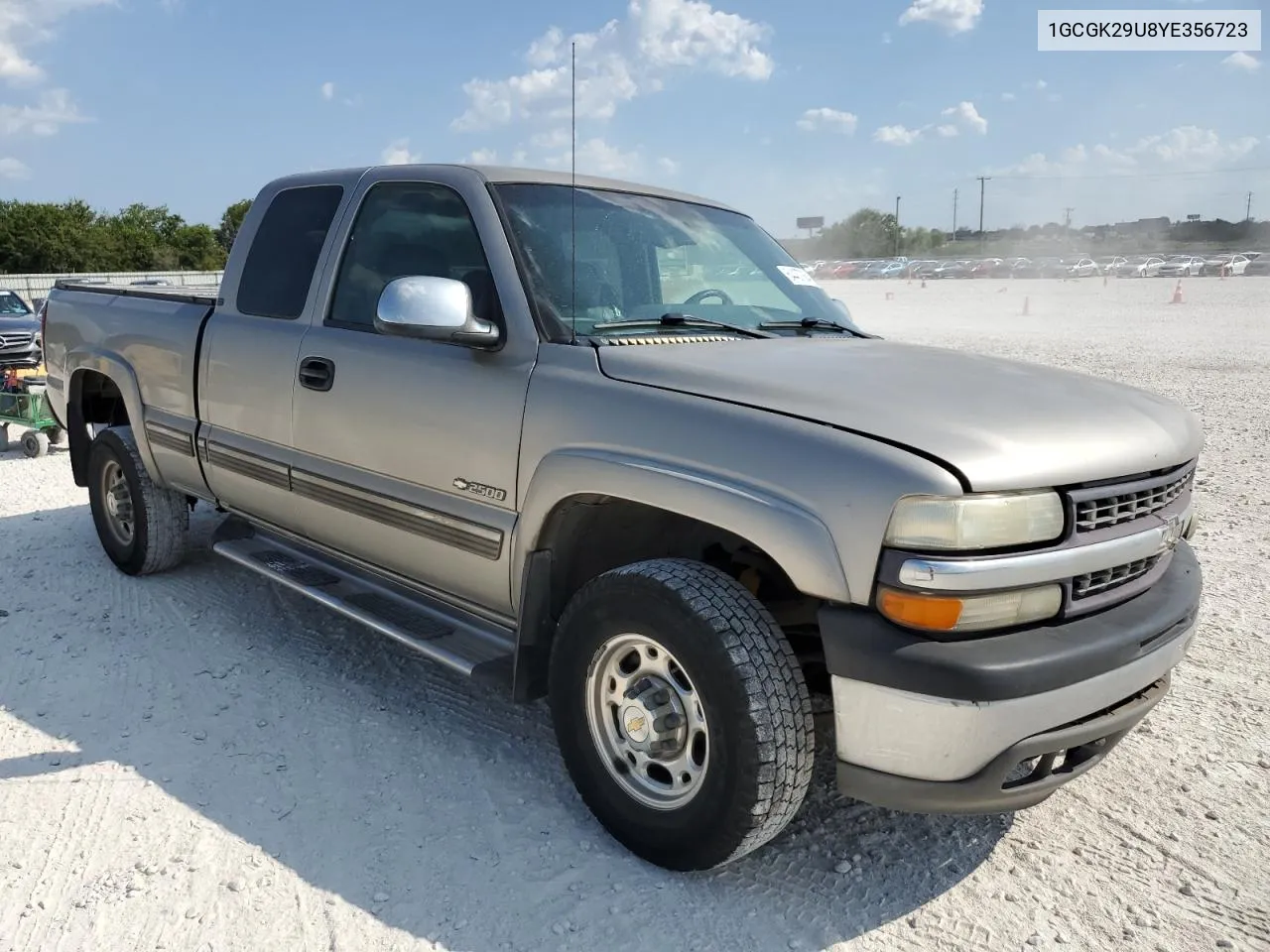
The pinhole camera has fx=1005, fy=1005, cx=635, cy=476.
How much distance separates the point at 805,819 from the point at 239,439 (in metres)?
2.75

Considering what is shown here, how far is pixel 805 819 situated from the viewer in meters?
3.13

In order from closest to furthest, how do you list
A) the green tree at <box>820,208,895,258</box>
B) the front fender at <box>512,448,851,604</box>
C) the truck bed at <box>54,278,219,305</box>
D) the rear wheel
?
the front fender at <box>512,448,851,604</box> → the truck bed at <box>54,278,219,305</box> → the rear wheel → the green tree at <box>820,208,895,258</box>

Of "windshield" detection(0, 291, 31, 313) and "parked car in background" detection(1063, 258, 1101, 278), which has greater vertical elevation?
"parked car in background" detection(1063, 258, 1101, 278)

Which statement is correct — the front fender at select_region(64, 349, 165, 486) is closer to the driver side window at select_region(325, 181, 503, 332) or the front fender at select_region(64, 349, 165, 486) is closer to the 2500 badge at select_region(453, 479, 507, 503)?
the driver side window at select_region(325, 181, 503, 332)

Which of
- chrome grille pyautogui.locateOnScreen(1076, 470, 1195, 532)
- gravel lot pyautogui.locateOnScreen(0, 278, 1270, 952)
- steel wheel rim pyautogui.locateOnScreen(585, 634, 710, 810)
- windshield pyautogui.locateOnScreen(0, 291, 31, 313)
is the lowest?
gravel lot pyautogui.locateOnScreen(0, 278, 1270, 952)

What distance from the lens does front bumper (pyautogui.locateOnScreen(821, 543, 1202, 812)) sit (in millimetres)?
2262

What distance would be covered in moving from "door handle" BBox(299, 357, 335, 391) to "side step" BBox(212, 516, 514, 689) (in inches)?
28.5

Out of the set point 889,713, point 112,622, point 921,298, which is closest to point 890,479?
point 889,713

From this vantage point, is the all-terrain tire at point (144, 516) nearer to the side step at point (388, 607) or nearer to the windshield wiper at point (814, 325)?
the side step at point (388, 607)

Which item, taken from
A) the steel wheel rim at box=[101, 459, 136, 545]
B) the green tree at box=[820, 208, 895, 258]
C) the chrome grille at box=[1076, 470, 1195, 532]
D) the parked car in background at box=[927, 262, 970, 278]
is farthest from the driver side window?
the green tree at box=[820, 208, 895, 258]

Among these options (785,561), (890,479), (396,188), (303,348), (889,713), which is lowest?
(889,713)

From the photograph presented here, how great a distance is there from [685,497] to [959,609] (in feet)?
2.42

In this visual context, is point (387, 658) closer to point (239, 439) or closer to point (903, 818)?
point (239, 439)

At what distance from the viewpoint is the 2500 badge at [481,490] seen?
3.13m
